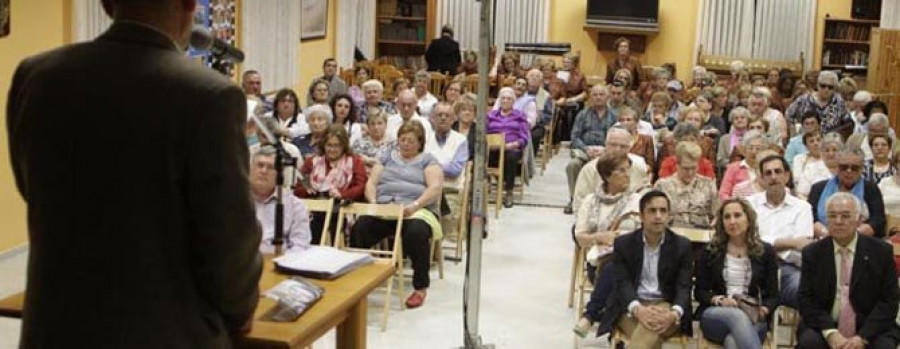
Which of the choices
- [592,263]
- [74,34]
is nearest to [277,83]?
[74,34]

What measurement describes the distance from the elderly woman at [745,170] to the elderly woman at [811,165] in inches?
15.0

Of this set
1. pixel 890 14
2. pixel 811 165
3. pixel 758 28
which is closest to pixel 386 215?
pixel 811 165

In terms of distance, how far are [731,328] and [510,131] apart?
4816 millimetres

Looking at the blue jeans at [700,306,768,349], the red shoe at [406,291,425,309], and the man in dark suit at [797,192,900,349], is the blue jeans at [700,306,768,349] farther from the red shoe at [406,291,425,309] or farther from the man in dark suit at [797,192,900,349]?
the red shoe at [406,291,425,309]

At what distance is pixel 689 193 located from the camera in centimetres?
630

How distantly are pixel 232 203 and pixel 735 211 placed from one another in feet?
11.9

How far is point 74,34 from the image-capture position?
7.39m

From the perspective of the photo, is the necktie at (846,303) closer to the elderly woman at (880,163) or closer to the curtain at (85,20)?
the elderly woman at (880,163)

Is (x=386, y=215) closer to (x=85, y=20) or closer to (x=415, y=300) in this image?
(x=415, y=300)

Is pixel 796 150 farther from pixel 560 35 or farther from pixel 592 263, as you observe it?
pixel 560 35

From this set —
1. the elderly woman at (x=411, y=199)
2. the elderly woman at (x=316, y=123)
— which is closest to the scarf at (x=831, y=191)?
the elderly woman at (x=411, y=199)

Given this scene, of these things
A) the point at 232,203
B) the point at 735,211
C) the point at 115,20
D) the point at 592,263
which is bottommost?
the point at 592,263

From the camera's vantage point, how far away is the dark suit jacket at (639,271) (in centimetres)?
495

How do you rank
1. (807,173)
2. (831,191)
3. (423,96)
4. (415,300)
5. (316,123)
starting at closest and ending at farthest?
(415,300), (831,191), (807,173), (316,123), (423,96)
